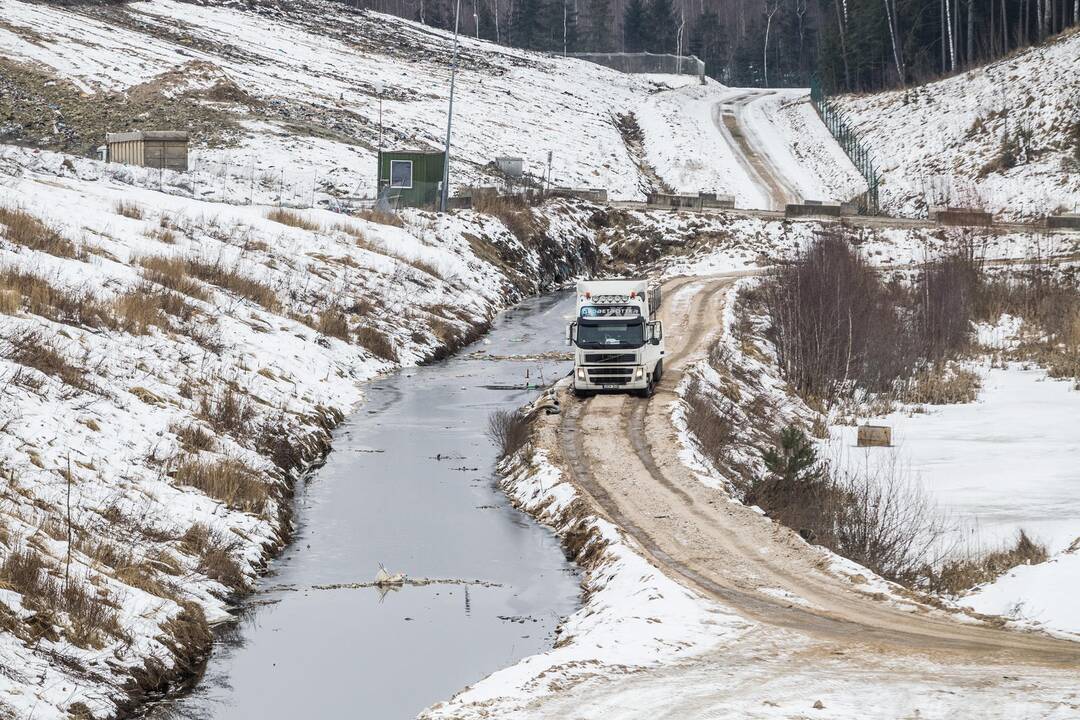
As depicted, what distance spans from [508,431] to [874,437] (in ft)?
32.7

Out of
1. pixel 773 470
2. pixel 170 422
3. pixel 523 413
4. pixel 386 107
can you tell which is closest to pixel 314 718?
pixel 170 422

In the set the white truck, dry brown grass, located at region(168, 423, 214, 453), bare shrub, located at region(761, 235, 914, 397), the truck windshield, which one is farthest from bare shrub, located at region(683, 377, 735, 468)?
dry brown grass, located at region(168, 423, 214, 453)

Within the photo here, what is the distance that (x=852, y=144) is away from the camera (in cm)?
9681

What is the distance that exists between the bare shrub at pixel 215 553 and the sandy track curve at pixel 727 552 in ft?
23.2

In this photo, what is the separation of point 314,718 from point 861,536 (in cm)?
1197

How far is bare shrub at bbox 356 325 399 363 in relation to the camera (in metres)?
42.0

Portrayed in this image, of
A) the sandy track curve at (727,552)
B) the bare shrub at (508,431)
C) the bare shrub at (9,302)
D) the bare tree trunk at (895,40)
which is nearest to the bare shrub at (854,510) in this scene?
the sandy track curve at (727,552)

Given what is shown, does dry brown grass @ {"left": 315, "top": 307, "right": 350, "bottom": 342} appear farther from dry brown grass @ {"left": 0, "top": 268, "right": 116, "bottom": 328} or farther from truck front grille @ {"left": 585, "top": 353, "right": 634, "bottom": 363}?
truck front grille @ {"left": 585, "top": 353, "right": 634, "bottom": 363}

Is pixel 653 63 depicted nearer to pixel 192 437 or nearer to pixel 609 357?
pixel 609 357

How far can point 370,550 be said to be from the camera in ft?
74.9

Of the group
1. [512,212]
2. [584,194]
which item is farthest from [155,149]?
[584,194]

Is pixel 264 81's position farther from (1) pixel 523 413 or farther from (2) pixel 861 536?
(2) pixel 861 536

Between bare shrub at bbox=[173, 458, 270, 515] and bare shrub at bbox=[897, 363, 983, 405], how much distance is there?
2389 centimetres

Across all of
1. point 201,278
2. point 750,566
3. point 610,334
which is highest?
point 201,278
